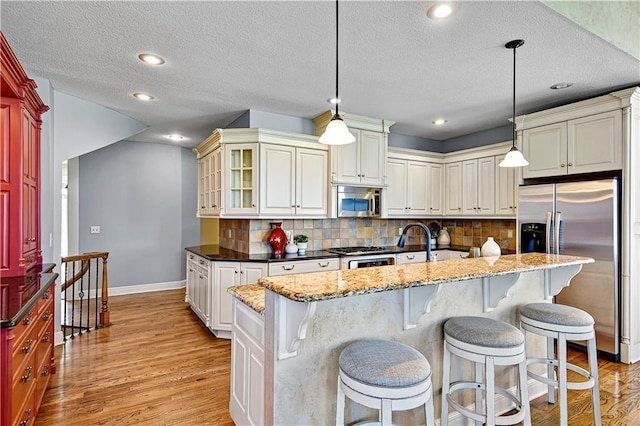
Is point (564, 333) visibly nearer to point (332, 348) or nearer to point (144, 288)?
point (332, 348)

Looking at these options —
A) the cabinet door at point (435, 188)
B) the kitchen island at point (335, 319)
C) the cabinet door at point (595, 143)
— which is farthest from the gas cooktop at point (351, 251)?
the cabinet door at point (595, 143)

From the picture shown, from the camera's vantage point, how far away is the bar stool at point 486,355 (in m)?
1.76

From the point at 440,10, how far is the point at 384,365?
6.73 ft

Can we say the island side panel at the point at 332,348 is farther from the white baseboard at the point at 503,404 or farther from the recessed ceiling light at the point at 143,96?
the recessed ceiling light at the point at 143,96

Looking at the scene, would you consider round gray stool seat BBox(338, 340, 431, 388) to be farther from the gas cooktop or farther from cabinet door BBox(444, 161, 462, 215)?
cabinet door BBox(444, 161, 462, 215)

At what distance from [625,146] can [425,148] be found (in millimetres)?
2822

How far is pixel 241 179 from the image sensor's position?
13.6 ft

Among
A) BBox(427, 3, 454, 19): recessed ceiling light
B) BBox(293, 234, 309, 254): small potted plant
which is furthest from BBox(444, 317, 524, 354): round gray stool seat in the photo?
BBox(293, 234, 309, 254): small potted plant

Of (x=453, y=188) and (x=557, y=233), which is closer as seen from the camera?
(x=557, y=233)

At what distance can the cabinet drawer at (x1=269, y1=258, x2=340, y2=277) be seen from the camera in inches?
148

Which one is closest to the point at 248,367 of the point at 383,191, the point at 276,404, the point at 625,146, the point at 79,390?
the point at 276,404

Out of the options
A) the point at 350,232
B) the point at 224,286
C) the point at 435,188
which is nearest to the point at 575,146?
the point at 435,188

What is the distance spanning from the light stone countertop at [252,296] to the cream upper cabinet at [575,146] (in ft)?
11.4

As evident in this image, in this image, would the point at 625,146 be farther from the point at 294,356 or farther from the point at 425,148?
the point at 294,356
